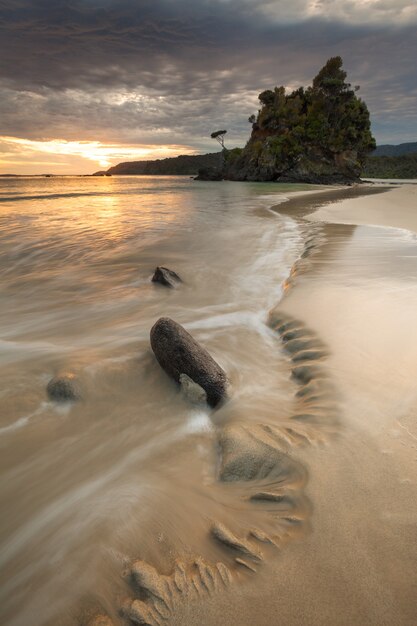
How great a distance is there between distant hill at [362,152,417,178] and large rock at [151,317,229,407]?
110631 mm

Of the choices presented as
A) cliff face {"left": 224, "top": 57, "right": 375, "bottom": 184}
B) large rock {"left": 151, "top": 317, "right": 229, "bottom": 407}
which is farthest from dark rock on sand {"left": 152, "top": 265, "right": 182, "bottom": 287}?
cliff face {"left": 224, "top": 57, "right": 375, "bottom": 184}

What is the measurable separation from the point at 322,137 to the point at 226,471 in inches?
2658

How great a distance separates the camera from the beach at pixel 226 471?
1349 millimetres

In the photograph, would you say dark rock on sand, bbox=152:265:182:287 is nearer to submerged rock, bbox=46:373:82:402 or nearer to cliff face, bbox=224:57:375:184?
submerged rock, bbox=46:373:82:402

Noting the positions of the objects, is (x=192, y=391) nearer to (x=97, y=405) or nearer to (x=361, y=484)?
(x=97, y=405)

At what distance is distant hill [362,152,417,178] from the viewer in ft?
315

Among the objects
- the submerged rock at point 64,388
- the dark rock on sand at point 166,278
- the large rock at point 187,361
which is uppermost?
the large rock at point 187,361

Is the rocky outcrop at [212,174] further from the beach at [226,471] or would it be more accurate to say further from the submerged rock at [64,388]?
the submerged rock at [64,388]

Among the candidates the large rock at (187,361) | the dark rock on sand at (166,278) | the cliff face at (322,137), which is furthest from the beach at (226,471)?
the cliff face at (322,137)

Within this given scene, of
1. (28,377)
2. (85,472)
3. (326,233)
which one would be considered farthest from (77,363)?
(326,233)

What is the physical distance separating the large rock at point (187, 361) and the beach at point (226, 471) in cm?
12

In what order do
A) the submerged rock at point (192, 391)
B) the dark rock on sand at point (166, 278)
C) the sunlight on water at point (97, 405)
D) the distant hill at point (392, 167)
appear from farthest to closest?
the distant hill at point (392, 167)
the dark rock on sand at point (166, 278)
the submerged rock at point (192, 391)
the sunlight on water at point (97, 405)

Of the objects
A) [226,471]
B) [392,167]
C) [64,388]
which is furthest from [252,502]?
Answer: [392,167]

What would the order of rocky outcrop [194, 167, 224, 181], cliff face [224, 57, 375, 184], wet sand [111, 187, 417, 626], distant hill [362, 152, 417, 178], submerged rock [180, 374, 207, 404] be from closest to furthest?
wet sand [111, 187, 417, 626] → submerged rock [180, 374, 207, 404] → cliff face [224, 57, 375, 184] → rocky outcrop [194, 167, 224, 181] → distant hill [362, 152, 417, 178]
